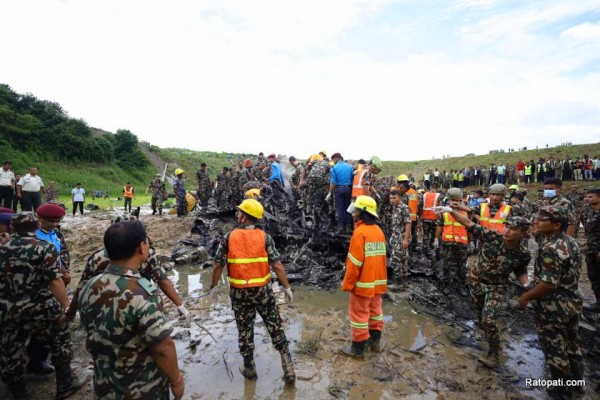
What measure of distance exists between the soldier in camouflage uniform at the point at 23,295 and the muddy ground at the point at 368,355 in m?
0.62

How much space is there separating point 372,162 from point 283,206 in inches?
167

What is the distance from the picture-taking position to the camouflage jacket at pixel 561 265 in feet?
10.5

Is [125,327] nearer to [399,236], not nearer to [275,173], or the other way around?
[399,236]

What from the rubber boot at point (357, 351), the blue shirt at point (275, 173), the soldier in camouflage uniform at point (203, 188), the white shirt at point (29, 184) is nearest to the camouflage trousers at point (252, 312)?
the rubber boot at point (357, 351)

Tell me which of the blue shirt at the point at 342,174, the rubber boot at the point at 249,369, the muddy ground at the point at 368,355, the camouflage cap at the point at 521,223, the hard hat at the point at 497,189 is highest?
the blue shirt at the point at 342,174

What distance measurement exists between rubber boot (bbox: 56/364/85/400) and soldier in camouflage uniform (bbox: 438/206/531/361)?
483 centimetres

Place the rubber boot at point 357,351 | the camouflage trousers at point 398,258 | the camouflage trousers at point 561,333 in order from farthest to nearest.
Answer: the camouflage trousers at point 398,258, the rubber boot at point 357,351, the camouflage trousers at point 561,333

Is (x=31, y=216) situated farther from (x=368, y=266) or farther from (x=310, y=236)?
(x=310, y=236)

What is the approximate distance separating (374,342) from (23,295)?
4.12m

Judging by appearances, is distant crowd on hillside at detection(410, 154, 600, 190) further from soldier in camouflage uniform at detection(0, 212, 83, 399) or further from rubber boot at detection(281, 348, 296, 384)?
soldier in camouflage uniform at detection(0, 212, 83, 399)

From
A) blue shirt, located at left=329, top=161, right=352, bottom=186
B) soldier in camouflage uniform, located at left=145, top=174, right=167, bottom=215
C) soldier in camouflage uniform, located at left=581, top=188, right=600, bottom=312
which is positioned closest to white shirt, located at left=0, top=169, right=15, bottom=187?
soldier in camouflage uniform, located at left=145, top=174, right=167, bottom=215

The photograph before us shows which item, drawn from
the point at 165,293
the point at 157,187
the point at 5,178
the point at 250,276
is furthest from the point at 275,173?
the point at 5,178

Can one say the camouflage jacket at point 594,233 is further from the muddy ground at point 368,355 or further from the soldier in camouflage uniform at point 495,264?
the soldier in camouflage uniform at point 495,264

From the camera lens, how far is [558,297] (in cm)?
330
